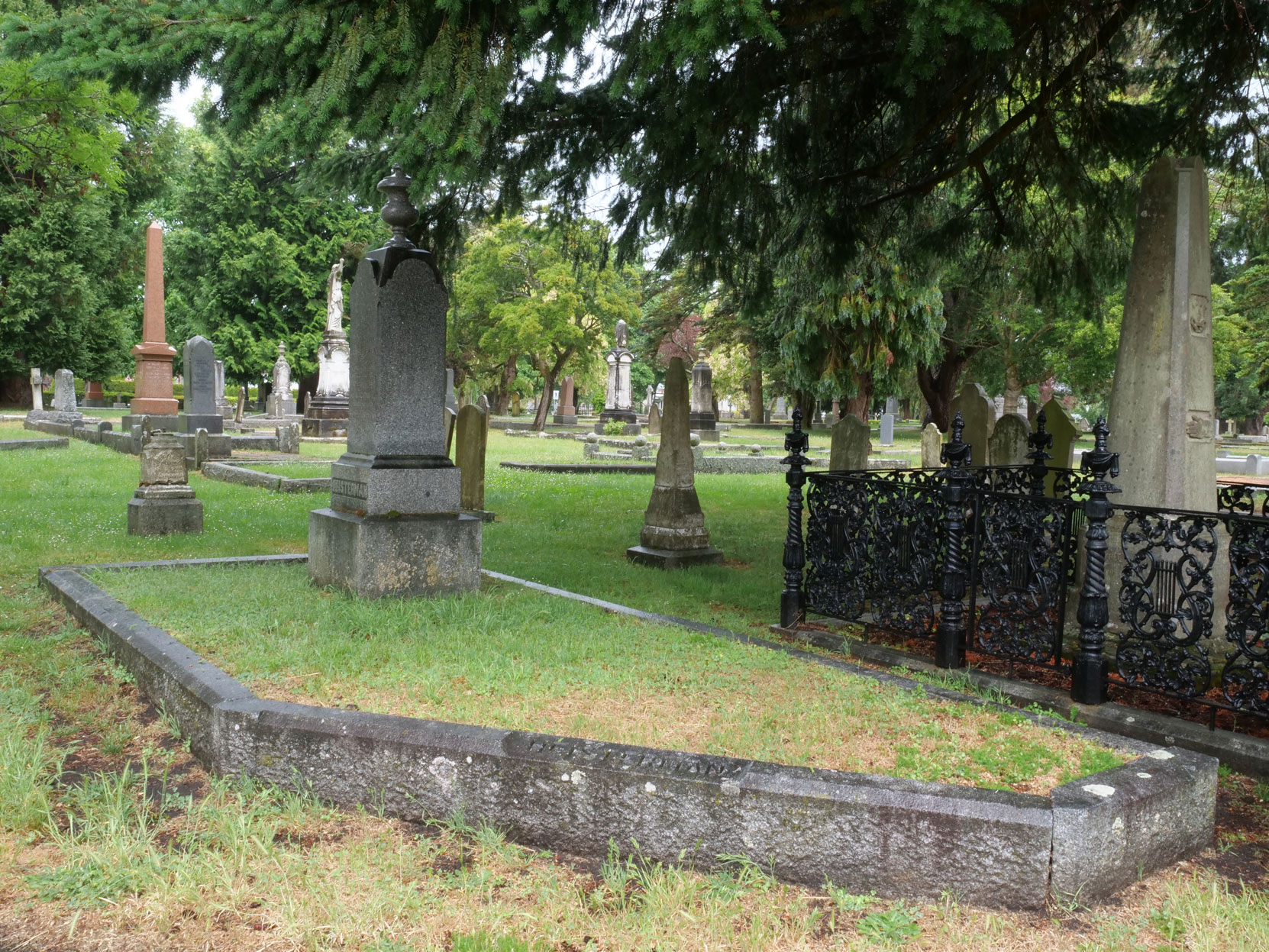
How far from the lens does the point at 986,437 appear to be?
12.0m

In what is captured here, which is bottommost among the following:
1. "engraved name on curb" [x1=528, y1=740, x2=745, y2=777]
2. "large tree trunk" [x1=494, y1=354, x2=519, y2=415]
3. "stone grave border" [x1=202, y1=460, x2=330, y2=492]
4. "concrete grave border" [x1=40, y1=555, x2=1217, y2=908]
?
"concrete grave border" [x1=40, y1=555, x2=1217, y2=908]

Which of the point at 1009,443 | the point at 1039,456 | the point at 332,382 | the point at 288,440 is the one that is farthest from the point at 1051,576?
the point at 332,382

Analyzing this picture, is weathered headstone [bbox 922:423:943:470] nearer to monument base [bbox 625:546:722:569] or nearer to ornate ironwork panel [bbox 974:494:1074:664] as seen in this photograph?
monument base [bbox 625:546:722:569]

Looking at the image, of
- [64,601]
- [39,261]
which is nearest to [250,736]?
[64,601]

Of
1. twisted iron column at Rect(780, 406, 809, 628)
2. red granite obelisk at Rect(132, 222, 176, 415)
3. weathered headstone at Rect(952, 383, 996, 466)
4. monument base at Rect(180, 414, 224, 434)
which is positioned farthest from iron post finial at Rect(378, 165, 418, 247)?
monument base at Rect(180, 414, 224, 434)

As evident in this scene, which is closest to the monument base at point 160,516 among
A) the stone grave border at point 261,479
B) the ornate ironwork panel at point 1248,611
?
the stone grave border at point 261,479

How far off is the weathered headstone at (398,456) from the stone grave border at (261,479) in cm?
897

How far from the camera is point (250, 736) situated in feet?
13.8

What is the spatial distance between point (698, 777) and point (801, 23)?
15.3ft

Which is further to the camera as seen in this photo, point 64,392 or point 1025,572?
point 64,392

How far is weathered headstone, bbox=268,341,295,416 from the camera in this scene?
39438mm

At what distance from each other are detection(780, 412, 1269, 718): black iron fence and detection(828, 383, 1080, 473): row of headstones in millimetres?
3406

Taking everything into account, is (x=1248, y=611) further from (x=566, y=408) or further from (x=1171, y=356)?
(x=566, y=408)

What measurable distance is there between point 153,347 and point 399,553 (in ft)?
64.9
